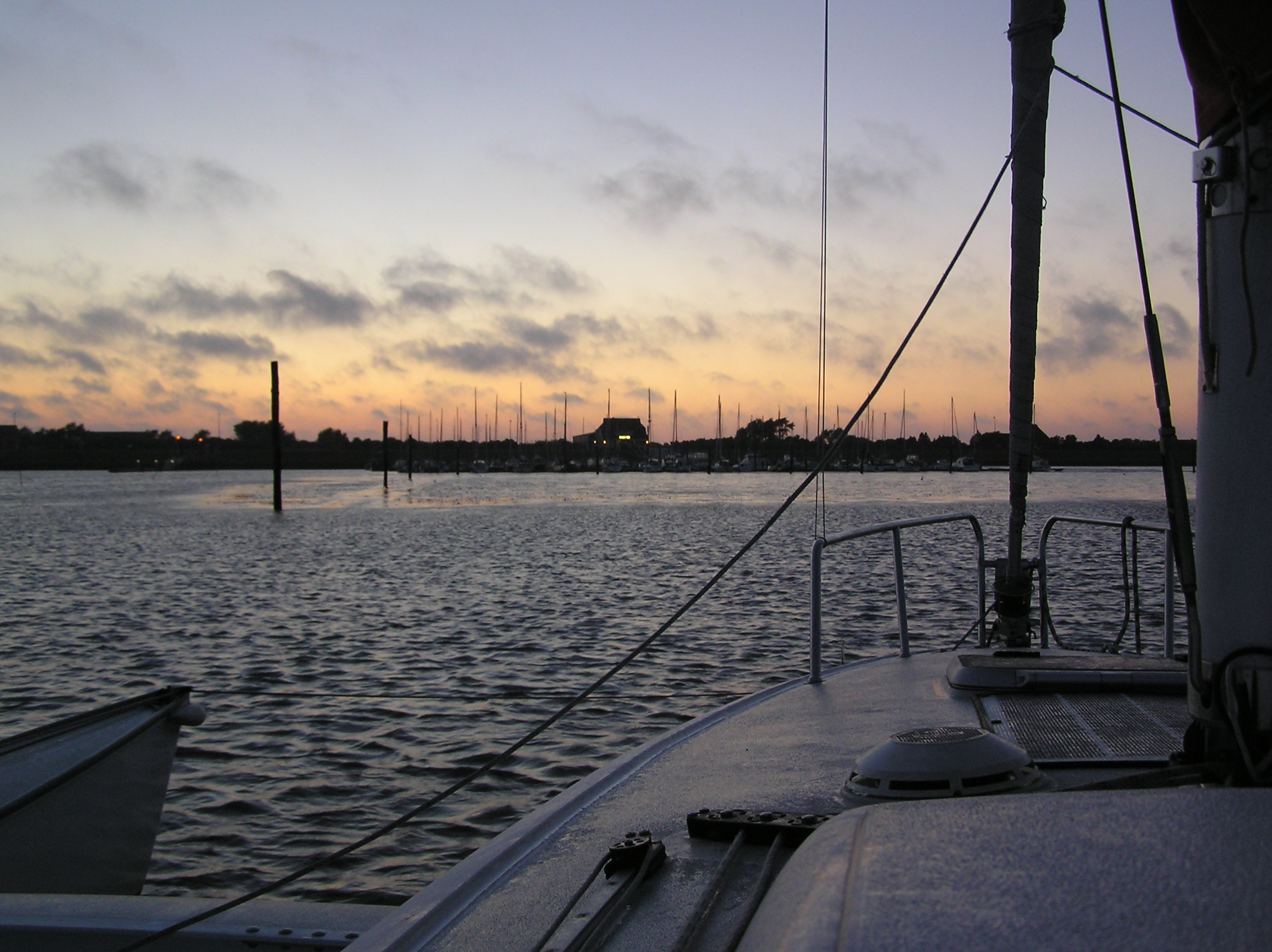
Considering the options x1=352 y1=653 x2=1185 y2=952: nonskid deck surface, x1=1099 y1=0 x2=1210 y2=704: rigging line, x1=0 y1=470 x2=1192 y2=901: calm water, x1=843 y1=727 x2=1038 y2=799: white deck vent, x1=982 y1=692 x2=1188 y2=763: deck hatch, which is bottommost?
x1=0 y1=470 x2=1192 y2=901: calm water

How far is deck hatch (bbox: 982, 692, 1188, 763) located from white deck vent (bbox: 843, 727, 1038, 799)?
89cm

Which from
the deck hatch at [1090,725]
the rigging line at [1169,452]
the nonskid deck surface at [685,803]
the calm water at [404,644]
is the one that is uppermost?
the rigging line at [1169,452]

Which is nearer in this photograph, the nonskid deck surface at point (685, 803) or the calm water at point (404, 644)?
the nonskid deck surface at point (685, 803)

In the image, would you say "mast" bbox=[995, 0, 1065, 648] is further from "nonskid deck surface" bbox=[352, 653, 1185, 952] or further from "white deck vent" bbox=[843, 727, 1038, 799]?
"white deck vent" bbox=[843, 727, 1038, 799]

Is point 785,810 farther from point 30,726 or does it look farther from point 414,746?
point 30,726

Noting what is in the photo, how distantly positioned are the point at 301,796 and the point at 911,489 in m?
97.0

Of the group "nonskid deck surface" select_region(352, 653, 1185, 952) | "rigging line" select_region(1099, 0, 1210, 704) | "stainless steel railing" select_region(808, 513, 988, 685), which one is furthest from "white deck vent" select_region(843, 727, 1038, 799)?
"stainless steel railing" select_region(808, 513, 988, 685)

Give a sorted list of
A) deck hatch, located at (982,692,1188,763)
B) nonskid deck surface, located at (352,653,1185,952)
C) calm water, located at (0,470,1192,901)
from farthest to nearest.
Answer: calm water, located at (0,470,1192,901), deck hatch, located at (982,692,1188,763), nonskid deck surface, located at (352,653,1185,952)

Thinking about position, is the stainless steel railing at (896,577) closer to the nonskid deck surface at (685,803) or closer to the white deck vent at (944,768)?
the nonskid deck surface at (685,803)

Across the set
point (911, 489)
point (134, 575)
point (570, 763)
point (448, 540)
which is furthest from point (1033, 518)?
point (911, 489)

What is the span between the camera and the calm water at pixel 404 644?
7.52m

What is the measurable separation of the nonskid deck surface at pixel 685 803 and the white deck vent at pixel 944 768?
0.19m

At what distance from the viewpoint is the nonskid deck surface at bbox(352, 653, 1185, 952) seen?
272 cm

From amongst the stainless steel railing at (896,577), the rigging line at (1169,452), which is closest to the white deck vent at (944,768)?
the rigging line at (1169,452)
